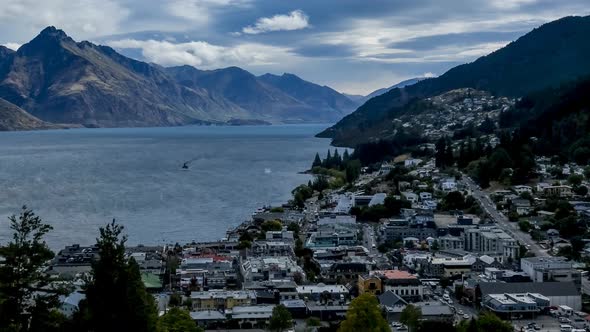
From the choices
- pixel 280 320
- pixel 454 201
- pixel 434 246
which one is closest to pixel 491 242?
pixel 434 246

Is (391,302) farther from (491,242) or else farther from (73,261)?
(73,261)

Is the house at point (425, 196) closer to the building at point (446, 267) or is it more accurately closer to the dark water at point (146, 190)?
the dark water at point (146, 190)

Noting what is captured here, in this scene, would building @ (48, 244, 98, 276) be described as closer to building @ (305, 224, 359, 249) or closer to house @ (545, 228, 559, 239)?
building @ (305, 224, 359, 249)

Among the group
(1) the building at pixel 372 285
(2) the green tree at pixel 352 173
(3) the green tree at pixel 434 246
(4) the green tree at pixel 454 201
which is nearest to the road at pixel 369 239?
(3) the green tree at pixel 434 246

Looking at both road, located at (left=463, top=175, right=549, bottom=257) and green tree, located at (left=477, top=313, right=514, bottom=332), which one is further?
road, located at (left=463, top=175, right=549, bottom=257)

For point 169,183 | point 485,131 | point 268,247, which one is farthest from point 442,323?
point 485,131

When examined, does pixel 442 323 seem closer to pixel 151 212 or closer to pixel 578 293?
pixel 578 293

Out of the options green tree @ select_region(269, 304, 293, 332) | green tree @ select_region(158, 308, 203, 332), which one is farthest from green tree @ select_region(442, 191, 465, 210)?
green tree @ select_region(158, 308, 203, 332)
